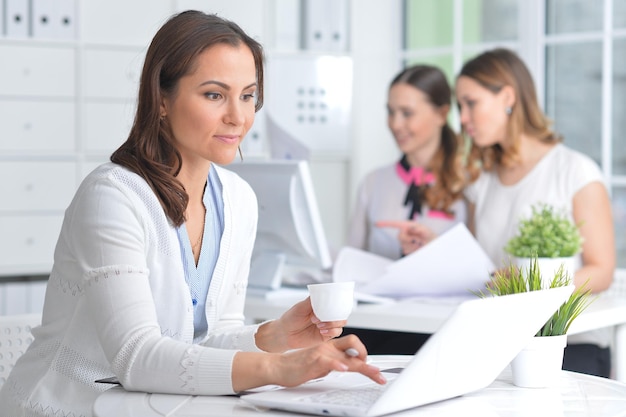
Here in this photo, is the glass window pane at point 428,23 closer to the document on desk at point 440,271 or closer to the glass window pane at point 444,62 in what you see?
the glass window pane at point 444,62

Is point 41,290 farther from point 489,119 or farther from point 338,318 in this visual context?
point 338,318

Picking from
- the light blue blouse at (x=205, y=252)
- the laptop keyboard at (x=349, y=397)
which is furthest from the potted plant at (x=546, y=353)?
the light blue blouse at (x=205, y=252)

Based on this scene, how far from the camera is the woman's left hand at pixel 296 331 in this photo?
5.65ft

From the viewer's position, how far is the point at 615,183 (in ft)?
13.4

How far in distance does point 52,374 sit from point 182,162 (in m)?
0.45

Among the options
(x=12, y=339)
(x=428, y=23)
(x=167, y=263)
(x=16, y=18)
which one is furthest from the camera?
(x=428, y=23)

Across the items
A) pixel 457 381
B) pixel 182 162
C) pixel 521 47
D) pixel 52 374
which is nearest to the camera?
pixel 457 381

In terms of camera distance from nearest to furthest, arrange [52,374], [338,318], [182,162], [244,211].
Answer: [338,318] → [52,374] → [182,162] → [244,211]

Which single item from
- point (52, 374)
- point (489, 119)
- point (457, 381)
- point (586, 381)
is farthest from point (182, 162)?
point (489, 119)

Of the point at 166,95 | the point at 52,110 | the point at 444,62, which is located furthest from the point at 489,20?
the point at 166,95

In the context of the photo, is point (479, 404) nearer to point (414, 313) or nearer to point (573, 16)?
point (414, 313)

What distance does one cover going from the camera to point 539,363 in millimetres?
1570

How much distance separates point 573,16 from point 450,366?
3197 millimetres

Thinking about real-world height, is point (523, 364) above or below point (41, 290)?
above
